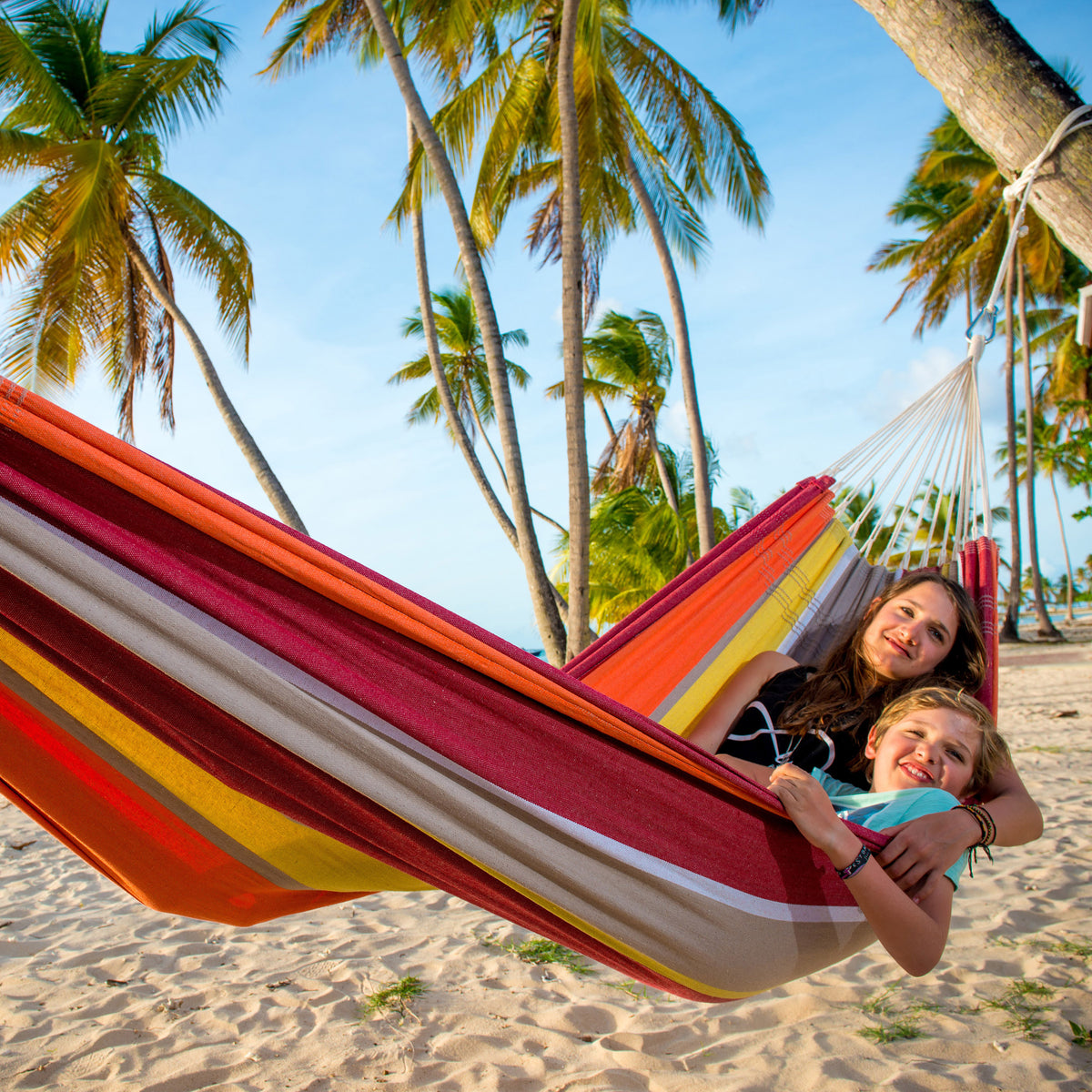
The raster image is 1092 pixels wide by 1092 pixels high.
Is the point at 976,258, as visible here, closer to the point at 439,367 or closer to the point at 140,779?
the point at 439,367

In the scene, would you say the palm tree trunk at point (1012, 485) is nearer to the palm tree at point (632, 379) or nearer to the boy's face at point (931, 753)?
the palm tree at point (632, 379)

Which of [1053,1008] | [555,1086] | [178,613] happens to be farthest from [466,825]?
[1053,1008]

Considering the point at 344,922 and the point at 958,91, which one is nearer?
the point at 958,91

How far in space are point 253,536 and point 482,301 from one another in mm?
3463

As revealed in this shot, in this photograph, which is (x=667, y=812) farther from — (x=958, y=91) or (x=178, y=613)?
(x=958, y=91)

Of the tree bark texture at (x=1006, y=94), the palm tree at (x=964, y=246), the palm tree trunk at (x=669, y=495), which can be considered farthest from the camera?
the palm tree at (x=964, y=246)

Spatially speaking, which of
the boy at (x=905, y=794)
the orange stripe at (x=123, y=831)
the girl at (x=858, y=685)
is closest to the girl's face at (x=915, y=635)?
the girl at (x=858, y=685)

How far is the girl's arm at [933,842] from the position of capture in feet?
3.24

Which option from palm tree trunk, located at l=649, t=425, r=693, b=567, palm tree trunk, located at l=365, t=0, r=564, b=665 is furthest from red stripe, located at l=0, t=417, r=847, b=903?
palm tree trunk, located at l=649, t=425, r=693, b=567

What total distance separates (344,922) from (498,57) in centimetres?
515

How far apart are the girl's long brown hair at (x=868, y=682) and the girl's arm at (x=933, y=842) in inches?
15.3

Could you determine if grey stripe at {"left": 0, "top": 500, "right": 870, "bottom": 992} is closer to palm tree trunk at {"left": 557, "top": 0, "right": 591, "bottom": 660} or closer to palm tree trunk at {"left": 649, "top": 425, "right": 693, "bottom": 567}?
palm tree trunk at {"left": 557, "top": 0, "right": 591, "bottom": 660}

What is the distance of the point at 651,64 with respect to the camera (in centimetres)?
554

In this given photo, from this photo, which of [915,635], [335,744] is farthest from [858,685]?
[335,744]
